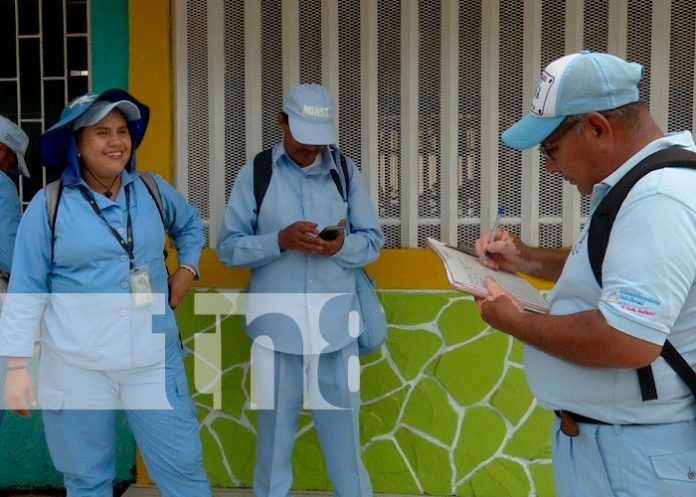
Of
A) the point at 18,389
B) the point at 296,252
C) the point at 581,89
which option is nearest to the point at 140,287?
the point at 18,389

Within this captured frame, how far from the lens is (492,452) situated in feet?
12.3

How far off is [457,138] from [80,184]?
1799 mm

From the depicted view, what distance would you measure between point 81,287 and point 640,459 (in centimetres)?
188

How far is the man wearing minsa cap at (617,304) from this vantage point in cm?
154

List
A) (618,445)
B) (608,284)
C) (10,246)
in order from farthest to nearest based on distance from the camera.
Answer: (10,246), (618,445), (608,284)

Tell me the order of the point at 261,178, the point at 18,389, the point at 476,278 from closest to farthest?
the point at 476,278, the point at 18,389, the point at 261,178

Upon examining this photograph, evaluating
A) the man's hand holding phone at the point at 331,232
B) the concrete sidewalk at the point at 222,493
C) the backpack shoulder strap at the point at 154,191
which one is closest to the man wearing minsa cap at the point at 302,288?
the man's hand holding phone at the point at 331,232

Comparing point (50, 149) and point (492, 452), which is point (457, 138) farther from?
point (50, 149)

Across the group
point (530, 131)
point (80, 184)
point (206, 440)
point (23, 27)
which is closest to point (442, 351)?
point (206, 440)

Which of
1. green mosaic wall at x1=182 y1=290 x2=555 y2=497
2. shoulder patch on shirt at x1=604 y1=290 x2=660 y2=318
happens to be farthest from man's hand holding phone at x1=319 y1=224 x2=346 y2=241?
shoulder patch on shirt at x1=604 y1=290 x2=660 y2=318

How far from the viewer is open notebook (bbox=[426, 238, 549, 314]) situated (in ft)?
6.05

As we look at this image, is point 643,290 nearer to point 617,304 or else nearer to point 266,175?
point 617,304

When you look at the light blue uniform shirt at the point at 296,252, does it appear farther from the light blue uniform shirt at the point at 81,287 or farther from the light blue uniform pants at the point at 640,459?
the light blue uniform pants at the point at 640,459

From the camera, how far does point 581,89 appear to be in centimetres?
166
